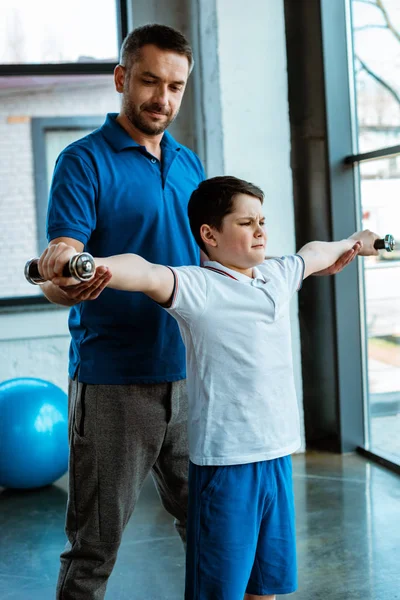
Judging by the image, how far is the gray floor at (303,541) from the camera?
87.4 inches

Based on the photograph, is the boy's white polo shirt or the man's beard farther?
the man's beard

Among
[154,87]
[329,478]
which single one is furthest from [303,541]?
[154,87]

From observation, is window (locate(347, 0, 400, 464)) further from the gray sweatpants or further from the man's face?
the gray sweatpants

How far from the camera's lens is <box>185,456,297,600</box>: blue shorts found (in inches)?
58.0

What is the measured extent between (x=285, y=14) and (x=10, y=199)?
5.57ft

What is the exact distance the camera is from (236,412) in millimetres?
1512

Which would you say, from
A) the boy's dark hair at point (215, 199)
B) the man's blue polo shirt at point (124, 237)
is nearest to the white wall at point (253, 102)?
the man's blue polo shirt at point (124, 237)

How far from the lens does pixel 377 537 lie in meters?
2.52

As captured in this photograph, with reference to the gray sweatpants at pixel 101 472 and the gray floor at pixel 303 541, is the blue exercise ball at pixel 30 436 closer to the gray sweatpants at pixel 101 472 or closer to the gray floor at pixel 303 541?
the gray floor at pixel 303 541

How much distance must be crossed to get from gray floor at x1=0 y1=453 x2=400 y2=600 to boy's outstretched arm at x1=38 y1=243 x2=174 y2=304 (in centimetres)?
118

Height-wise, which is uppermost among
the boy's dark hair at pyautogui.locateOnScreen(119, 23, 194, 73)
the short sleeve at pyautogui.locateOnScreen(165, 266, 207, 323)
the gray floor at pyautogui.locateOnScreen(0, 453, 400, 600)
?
the boy's dark hair at pyautogui.locateOnScreen(119, 23, 194, 73)

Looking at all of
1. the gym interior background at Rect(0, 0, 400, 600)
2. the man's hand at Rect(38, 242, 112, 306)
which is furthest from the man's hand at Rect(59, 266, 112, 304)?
the gym interior background at Rect(0, 0, 400, 600)

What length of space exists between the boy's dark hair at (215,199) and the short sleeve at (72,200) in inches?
9.2

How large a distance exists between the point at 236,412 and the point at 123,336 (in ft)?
1.20
